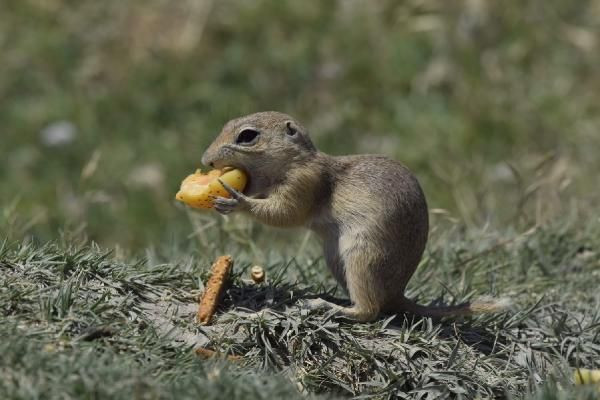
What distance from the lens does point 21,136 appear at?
852 cm

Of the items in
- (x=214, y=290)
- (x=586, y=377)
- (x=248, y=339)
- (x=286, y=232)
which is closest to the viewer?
(x=586, y=377)

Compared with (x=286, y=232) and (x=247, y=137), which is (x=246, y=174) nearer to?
(x=247, y=137)

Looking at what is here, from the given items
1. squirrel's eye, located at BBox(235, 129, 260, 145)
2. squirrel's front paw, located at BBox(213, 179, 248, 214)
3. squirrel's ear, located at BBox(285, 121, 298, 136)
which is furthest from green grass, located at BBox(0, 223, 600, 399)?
squirrel's ear, located at BBox(285, 121, 298, 136)

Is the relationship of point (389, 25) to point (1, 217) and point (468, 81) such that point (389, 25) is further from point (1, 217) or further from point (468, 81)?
point (1, 217)

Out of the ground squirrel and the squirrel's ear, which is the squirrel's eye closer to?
the ground squirrel

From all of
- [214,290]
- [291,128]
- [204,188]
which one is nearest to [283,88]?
[291,128]

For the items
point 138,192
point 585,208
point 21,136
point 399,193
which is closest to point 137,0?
point 21,136

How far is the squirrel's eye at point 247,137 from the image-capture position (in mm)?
4440

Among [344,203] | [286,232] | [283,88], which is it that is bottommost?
[286,232]

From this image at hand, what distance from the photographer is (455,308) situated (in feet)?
14.4

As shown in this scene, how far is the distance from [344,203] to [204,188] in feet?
2.08

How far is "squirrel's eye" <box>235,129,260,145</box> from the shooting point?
444 cm

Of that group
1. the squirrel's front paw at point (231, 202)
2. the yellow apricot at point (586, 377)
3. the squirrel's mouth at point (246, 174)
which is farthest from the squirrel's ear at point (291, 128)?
the yellow apricot at point (586, 377)

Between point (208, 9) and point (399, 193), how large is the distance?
555 cm
